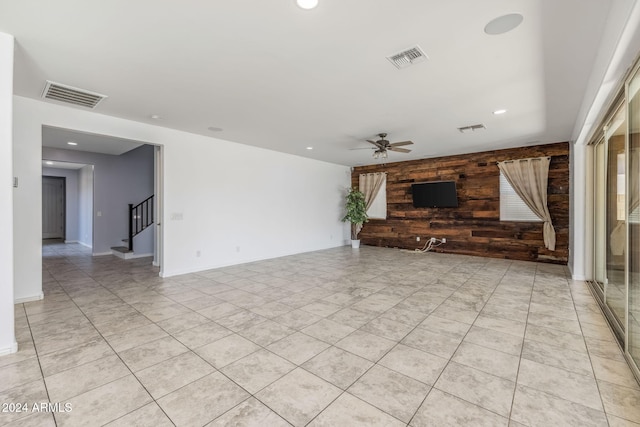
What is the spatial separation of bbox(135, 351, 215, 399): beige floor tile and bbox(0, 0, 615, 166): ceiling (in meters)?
2.68

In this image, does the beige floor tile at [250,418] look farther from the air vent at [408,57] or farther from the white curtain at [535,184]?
the white curtain at [535,184]

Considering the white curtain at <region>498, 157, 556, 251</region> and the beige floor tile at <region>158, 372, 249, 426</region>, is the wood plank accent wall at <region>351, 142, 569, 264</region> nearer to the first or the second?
the white curtain at <region>498, 157, 556, 251</region>

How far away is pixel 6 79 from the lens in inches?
92.3

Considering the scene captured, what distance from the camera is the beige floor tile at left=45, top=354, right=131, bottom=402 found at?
6.20ft

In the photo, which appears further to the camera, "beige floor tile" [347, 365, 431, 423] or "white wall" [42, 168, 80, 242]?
"white wall" [42, 168, 80, 242]

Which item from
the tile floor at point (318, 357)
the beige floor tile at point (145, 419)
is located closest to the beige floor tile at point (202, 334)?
the tile floor at point (318, 357)

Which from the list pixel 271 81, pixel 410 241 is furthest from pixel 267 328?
pixel 410 241

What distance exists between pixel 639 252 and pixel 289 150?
590cm

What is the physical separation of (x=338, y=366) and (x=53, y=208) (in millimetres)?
13184

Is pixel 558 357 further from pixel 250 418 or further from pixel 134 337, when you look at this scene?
pixel 134 337

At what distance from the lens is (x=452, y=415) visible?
66.4 inches

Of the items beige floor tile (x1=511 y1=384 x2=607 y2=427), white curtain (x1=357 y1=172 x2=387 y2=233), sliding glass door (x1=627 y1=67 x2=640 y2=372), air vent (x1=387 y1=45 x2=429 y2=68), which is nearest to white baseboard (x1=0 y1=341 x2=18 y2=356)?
beige floor tile (x1=511 y1=384 x2=607 y2=427)

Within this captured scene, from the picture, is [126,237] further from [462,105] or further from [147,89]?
[462,105]

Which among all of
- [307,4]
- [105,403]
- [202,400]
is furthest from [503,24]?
[105,403]
